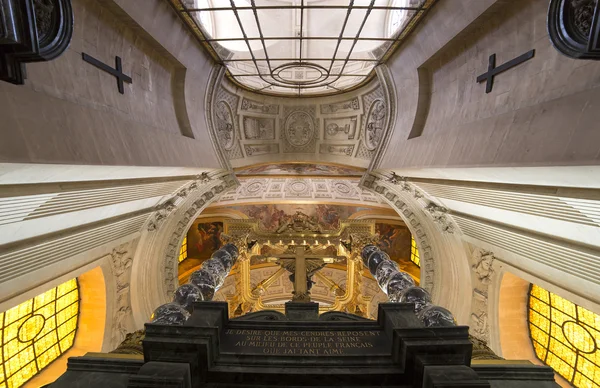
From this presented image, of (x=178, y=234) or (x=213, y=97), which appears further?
(x=213, y=97)

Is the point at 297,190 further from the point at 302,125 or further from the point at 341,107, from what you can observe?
the point at 341,107

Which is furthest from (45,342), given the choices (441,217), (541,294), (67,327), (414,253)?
(414,253)

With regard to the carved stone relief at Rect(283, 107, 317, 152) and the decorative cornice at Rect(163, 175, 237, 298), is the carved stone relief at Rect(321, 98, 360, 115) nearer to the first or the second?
the carved stone relief at Rect(283, 107, 317, 152)

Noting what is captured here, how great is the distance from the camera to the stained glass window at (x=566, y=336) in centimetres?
559

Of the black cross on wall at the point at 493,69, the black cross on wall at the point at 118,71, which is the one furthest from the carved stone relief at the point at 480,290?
the black cross on wall at the point at 118,71

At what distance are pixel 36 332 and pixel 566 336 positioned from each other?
37.7 ft

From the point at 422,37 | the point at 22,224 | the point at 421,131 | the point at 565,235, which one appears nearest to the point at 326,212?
the point at 421,131

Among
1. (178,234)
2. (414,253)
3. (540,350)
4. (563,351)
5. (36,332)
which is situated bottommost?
(414,253)

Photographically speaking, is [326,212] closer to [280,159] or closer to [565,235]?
[280,159]

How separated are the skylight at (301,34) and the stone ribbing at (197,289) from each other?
595 centimetres

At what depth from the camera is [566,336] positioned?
6160 mm

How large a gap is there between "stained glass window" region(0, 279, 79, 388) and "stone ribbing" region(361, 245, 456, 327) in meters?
7.67

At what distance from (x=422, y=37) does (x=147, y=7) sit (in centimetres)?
617

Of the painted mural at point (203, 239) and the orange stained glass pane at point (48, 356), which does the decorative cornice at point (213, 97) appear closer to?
the orange stained glass pane at point (48, 356)
